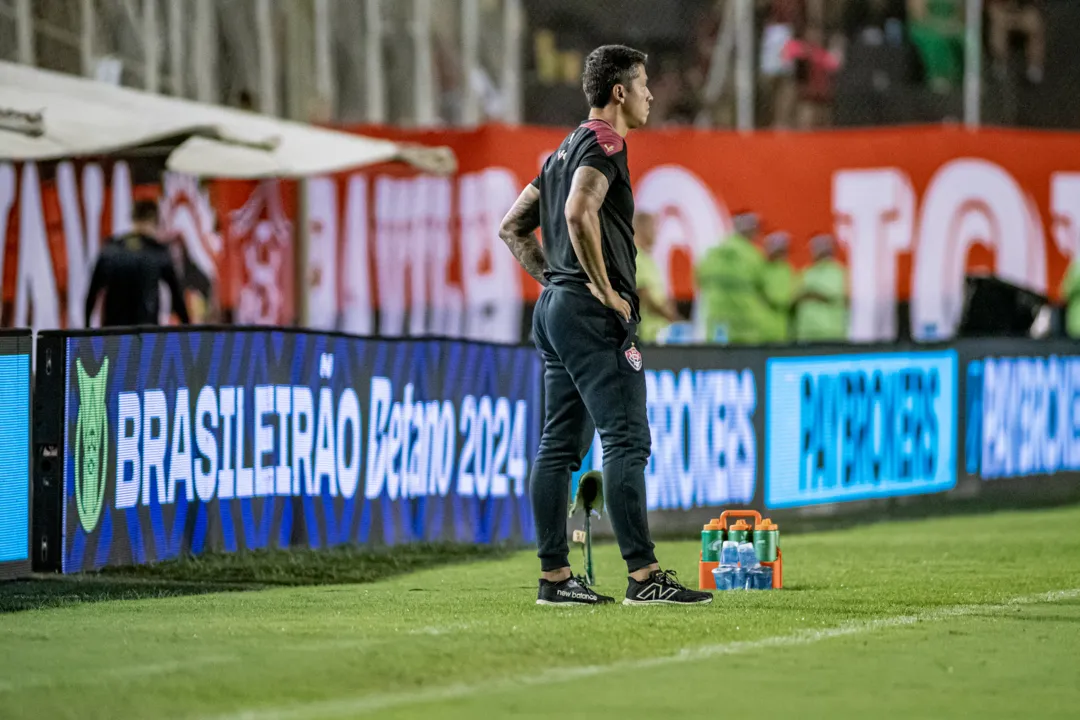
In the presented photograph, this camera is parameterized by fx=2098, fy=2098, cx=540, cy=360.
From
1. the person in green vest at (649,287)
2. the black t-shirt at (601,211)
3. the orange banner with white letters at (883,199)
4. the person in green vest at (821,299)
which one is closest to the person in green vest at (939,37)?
the orange banner with white letters at (883,199)

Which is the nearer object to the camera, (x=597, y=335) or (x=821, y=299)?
(x=597, y=335)

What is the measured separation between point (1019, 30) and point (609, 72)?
15790 millimetres

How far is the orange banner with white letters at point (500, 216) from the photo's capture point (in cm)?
2016

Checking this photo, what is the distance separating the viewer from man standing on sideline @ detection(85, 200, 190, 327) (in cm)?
1499

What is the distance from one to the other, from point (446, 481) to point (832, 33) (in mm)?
13212

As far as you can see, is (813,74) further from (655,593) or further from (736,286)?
(655,593)

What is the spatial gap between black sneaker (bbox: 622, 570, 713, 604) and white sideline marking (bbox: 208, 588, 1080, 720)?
0.69 m

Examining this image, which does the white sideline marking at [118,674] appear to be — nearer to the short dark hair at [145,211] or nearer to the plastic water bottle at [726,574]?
the plastic water bottle at [726,574]

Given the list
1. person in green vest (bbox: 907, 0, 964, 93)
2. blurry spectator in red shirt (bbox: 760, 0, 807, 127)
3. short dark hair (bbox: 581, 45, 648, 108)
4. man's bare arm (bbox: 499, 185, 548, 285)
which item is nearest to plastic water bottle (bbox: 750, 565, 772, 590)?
man's bare arm (bbox: 499, 185, 548, 285)

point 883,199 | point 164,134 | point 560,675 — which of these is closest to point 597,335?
point 560,675

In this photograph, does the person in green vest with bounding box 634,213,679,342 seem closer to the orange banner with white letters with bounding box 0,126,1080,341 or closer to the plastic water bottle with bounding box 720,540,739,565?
the orange banner with white letters with bounding box 0,126,1080,341

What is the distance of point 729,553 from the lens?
8898 millimetres

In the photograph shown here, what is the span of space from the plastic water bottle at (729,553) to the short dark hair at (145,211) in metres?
7.33

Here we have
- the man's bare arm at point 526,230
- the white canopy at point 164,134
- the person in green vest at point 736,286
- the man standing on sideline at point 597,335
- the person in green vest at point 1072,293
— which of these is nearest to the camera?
the man standing on sideline at point 597,335
